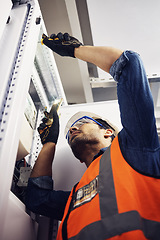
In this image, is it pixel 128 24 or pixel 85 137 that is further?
pixel 128 24

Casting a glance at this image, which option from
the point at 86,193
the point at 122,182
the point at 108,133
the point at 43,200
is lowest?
the point at 43,200

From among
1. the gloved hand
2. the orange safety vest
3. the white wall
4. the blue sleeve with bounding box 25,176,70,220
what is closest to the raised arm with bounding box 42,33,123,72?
the gloved hand

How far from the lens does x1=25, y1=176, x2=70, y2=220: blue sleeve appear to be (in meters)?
1.18

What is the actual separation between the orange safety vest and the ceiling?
1.56m

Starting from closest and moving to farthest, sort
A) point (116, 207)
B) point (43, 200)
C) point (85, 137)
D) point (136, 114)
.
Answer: point (116, 207) → point (136, 114) → point (43, 200) → point (85, 137)

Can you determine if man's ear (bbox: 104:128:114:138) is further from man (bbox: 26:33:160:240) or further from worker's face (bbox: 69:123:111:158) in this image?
man (bbox: 26:33:160:240)

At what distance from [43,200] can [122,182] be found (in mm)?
683

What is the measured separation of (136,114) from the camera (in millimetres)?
870

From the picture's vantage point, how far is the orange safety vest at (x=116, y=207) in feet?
2.10

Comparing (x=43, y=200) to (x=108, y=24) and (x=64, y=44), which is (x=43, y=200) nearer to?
(x=64, y=44)

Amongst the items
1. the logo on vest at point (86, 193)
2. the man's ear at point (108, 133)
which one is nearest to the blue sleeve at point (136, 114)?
the logo on vest at point (86, 193)

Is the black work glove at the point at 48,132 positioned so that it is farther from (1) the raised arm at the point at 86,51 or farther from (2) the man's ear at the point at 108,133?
(1) the raised arm at the point at 86,51

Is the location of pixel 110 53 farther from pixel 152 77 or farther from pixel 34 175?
pixel 152 77

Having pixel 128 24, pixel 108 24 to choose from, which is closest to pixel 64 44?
pixel 108 24
